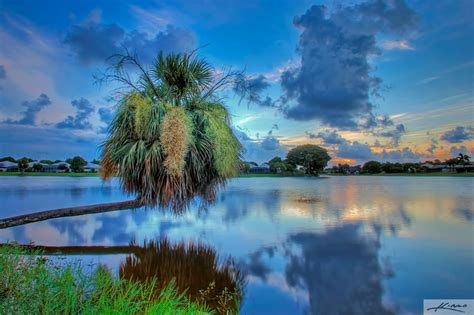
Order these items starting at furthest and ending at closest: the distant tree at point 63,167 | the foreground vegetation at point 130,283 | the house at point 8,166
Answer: the distant tree at point 63,167 → the house at point 8,166 → the foreground vegetation at point 130,283

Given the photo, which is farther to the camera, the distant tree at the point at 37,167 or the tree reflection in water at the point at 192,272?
the distant tree at the point at 37,167

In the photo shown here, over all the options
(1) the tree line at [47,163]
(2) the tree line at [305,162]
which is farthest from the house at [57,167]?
(2) the tree line at [305,162]

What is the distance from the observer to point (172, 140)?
20.3 ft

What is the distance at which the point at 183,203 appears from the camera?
6887mm

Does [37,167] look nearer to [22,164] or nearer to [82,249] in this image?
[22,164]

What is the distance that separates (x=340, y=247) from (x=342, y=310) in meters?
3.95

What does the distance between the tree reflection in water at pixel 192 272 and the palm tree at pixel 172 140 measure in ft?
4.47

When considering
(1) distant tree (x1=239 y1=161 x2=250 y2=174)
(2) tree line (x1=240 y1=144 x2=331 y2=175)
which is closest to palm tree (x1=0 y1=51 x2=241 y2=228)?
(1) distant tree (x1=239 y1=161 x2=250 y2=174)

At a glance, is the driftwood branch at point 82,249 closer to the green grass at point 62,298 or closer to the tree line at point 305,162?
the green grass at point 62,298

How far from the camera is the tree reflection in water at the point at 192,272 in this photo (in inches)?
203

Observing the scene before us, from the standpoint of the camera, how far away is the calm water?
566 cm

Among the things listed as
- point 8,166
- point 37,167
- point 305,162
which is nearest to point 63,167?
point 37,167

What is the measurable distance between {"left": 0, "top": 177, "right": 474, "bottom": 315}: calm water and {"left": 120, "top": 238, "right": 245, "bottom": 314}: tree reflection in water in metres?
0.31

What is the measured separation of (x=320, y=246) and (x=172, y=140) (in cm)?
567
